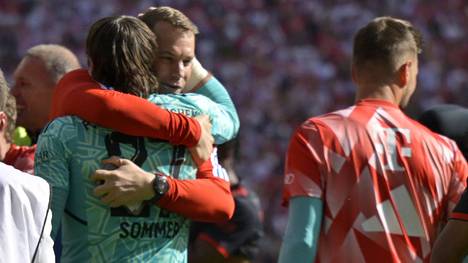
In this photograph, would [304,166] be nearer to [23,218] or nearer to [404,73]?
[404,73]

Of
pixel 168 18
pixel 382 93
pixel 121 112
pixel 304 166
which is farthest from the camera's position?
pixel 382 93

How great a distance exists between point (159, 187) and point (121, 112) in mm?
269

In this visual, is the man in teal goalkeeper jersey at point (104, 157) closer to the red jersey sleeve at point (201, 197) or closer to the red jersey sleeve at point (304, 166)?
the red jersey sleeve at point (201, 197)

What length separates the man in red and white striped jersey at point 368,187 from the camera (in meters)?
4.07

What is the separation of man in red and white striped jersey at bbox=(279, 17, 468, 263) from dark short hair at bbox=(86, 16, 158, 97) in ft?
2.34

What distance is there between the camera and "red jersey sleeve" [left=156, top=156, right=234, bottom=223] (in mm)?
3676

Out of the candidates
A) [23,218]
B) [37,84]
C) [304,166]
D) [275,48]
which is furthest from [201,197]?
[275,48]

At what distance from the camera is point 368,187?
4098mm

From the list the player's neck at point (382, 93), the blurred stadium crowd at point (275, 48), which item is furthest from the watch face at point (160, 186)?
the blurred stadium crowd at point (275, 48)

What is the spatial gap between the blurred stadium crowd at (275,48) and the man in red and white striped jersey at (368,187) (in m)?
11.1

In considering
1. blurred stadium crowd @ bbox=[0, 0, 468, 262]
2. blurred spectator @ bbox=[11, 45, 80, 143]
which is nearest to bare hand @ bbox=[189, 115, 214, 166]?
blurred spectator @ bbox=[11, 45, 80, 143]

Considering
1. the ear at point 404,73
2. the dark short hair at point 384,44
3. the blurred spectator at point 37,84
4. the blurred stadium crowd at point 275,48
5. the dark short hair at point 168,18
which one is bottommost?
the blurred stadium crowd at point 275,48

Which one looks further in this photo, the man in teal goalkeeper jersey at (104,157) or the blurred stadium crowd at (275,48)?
the blurred stadium crowd at (275,48)

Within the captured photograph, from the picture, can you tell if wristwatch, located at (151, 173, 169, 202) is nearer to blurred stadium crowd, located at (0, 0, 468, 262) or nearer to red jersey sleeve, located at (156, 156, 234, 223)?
red jersey sleeve, located at (156, 156, 234, 223)
